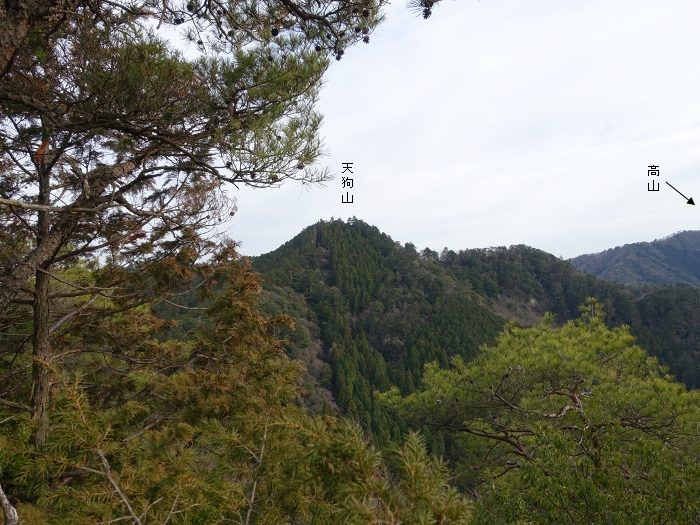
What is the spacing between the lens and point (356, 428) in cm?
134

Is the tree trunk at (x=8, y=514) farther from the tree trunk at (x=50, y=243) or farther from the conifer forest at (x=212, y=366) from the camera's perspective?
the tree trunk at (x=50, y=243)

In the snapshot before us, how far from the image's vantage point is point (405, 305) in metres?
62.4

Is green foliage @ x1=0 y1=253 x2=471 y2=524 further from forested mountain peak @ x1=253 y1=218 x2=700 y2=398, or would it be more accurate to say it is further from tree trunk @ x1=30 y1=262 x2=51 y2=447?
forested mountain peak @ x1=253 y1=218 x2=700 y2=398

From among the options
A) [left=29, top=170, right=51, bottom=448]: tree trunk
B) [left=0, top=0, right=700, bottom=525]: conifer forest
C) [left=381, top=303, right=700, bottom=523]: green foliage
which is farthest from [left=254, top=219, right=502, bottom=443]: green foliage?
[left=29, top=170, right=51, bottom=448]: tree trunk

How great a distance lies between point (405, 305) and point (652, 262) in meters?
125

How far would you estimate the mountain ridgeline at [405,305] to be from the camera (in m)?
48.8

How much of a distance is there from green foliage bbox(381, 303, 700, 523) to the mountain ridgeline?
33.0 metres

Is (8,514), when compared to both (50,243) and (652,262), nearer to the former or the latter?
(50,243)

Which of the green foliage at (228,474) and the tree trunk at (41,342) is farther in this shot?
the tree trunk at (41,342)

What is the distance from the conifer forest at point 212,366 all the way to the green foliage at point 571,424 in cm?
2

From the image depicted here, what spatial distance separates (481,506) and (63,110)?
13.5 ft

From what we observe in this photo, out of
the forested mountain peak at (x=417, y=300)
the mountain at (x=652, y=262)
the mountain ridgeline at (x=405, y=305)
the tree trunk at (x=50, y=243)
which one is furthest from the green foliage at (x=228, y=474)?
the mountain at (x=652, y=262)

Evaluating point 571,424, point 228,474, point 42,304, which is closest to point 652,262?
point 571,424

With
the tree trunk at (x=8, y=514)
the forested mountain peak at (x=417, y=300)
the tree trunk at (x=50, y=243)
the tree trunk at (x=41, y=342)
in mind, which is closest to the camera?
the tree trunk at (x=8, y=514)
